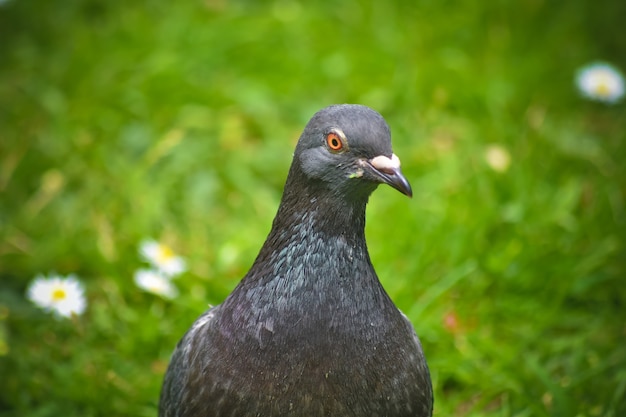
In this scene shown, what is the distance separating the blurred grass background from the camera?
435 centimetres

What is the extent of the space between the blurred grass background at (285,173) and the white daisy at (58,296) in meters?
0.10

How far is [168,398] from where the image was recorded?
3.39 metres

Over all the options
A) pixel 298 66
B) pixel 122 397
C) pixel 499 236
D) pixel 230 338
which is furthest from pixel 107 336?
pixel 298 66

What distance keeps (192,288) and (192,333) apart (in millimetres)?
1283

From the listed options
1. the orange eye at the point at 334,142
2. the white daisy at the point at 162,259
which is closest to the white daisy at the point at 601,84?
the white daisy at the point at 162,259

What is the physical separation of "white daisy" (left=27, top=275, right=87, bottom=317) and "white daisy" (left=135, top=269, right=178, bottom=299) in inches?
14.1

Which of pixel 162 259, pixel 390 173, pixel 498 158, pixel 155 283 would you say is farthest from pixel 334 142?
pixel 498 158

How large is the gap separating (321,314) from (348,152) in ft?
2.08

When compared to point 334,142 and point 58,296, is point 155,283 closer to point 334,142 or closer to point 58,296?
point 58,296

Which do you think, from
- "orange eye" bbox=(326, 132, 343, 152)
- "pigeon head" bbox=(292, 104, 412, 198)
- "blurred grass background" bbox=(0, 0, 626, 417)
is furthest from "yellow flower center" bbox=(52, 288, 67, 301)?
"orange eye" bbox=(326, 132, 343, 152)

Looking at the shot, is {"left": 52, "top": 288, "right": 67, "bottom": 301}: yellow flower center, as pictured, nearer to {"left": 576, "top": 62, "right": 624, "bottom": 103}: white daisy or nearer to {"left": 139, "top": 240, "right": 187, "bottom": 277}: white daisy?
{"left": 139, "top": 240, "right": 187, "bottom": 277}: white daisy

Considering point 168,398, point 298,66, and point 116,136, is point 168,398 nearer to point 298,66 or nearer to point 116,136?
point 116,136

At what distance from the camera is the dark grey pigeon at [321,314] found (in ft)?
9.62

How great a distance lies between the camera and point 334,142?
9.70ft
